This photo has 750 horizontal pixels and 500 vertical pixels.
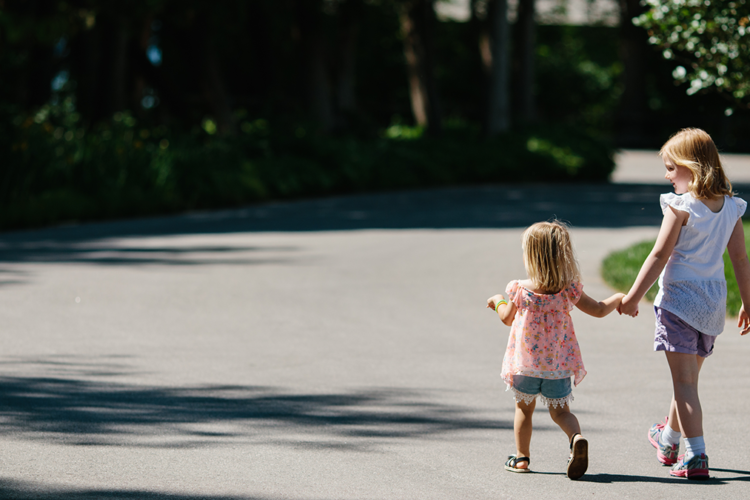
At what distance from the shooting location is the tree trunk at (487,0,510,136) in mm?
31766

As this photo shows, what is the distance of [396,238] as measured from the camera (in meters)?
15.8

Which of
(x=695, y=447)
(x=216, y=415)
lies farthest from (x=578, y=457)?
(x=216, y=415)

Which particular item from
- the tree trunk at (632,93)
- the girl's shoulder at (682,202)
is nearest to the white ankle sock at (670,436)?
the girl's shoulder at (682,202)

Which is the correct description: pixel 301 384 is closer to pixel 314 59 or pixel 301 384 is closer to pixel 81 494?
pixel 81 494

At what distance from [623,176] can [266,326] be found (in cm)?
2922

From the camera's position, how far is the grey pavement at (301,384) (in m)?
4.64

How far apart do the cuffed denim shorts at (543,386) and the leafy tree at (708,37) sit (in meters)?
5.71

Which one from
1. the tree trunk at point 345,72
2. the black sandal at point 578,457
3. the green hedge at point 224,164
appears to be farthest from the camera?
the tree trunk at point 345,72

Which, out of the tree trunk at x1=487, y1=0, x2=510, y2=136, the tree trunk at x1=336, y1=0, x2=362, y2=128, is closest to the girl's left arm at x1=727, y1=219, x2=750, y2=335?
the tree trunk at x1=487, y1=0, x2=510, y2=136

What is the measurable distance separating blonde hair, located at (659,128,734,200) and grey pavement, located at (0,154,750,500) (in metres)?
1.33

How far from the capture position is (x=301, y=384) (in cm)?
655

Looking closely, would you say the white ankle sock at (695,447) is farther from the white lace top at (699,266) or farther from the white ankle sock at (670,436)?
the white lace top at (699,266)

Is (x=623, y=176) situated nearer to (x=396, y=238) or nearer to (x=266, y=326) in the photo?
(x=396, y=238)

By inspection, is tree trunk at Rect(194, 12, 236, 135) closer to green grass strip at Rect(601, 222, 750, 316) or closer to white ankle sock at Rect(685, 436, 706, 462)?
green grass strip at Rect(601, 222, 750, 316)
